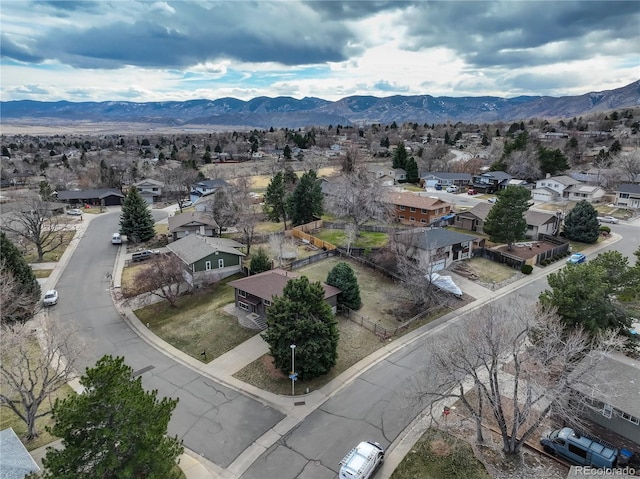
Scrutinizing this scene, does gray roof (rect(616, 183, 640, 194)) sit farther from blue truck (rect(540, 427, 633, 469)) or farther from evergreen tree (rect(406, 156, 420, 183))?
blue truck (rect(540, 427, 633, 469))

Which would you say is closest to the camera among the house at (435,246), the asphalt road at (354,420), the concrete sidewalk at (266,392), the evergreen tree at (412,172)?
the asphalt road at (354,420)

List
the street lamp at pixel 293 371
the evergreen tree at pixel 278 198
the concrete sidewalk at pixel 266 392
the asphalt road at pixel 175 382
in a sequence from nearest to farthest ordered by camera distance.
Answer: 1. the concrete sidewalk at pixel 266 392
2. the asphalt road at pixel 175 382
3. the street lamp at pixel 293 371
4. the evergreen tree at pixel 278 198

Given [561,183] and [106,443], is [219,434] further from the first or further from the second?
[561,183]

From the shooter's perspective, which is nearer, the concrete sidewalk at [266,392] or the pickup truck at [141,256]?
the concrete sidewalk at [266,392]

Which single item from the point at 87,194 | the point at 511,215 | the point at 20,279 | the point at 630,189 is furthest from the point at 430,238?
the point at 87,194

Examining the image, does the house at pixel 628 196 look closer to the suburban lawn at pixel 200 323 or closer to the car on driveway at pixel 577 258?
the car on driveway at pixel 577 258

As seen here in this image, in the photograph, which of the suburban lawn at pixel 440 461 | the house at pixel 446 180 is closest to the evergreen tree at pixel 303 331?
the suburban lawn at pixel 440 461

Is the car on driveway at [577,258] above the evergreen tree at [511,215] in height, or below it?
below

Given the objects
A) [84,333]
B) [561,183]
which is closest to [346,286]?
[84,333]
